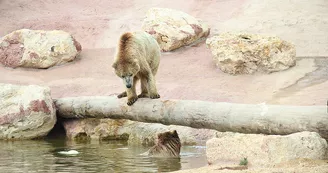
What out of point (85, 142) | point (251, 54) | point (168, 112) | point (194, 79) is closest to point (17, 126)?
point (85, 142)

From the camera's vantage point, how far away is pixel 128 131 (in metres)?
13.1

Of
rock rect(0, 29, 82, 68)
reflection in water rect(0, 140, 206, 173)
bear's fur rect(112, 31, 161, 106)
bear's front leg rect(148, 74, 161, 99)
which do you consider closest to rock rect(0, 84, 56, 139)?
reflection in water rect(0, 140, 206, 173)

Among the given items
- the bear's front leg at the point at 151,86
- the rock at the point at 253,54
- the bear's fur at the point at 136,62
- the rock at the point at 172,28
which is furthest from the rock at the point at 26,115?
the rock at the point at 172,28

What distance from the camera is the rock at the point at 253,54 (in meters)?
16.1

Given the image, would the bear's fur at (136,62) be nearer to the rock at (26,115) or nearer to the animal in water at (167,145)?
the animal in water at (167,145)

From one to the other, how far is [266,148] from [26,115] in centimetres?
630

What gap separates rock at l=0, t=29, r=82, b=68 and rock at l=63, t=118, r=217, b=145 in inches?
212

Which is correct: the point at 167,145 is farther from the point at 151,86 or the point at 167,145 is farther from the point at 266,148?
the point at 266,148

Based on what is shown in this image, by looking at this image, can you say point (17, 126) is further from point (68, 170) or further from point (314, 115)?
point (314, 115)

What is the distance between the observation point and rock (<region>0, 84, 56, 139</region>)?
43.3 feet

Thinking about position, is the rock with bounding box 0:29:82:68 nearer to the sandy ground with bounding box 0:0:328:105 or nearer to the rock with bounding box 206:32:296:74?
the sandy ground with bounding box 0:0:328:105

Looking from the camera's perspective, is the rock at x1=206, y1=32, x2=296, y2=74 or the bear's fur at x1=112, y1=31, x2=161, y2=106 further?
the rock at x1=206, y1=32, x2=296, y2=74

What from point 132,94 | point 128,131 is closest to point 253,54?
point 128,131

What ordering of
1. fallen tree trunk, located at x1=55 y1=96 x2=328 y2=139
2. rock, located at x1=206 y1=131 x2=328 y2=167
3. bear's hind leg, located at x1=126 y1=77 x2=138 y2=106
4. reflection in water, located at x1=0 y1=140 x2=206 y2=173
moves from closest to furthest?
1. rock, located at x1=206 y1=131 x2=328 y2=167
2. fallen tree trunk, located at x1=55 y1=96 x2=328 y2=139
3. reflection in water, located at x1=0 y1=140 x2=206 y2=173
4. bear's hind leg, located at x1=126 y1=77 x2=138 y2=106
